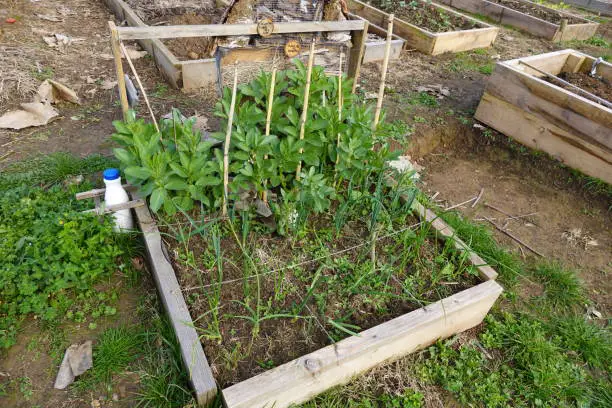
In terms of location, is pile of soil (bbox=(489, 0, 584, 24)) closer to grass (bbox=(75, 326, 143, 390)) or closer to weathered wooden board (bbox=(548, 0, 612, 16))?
weathered wooden board (bbox=(548, 0, 612, 16))

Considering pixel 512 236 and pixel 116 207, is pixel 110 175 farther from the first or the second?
pixel 512 236

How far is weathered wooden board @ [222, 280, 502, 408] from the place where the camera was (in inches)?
66.2

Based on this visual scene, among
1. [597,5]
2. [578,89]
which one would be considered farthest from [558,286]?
[597,5]

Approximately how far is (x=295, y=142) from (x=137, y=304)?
4.20ft

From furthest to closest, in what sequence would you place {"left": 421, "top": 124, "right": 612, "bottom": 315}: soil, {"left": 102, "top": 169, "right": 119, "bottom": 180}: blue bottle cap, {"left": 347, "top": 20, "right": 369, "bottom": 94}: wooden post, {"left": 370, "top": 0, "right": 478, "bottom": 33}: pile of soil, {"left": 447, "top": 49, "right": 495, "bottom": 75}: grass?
{"left": 370, "top": 0, "right": 478, "bottom": 33}: pile of soil
{"left": 447, "top": 49, "right": 495, "bottom": 75}: grass
{"left": 421, "top": 124, "right": 612, "bottom": 315}: soil
{"left": 347, "top": 20, "right": 369, "bottom": 94}: wooden post
{"left": 102, "top": 169, "right": 119, "bottom": 180}: blue bottle cap

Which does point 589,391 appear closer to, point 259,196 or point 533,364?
point 533,364

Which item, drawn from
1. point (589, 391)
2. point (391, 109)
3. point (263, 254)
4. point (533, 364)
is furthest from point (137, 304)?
point (391, 109)

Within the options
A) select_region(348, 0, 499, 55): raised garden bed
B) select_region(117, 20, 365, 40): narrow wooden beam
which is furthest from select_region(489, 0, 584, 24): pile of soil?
select_region(117, 20, 365, 40): narrow wooden beam

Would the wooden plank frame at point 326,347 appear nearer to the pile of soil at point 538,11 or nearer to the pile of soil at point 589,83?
the pile of soil at point 589,83

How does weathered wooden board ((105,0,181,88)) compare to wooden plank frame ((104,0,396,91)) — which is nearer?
wooden plank frame ((104,0,396,91))

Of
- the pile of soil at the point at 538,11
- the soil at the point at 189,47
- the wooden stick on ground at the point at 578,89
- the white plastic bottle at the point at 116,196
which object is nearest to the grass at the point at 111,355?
the white plastic bottle at the point at 116,196

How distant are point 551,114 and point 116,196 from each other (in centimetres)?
365

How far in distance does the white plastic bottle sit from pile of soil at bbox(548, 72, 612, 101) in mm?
4014

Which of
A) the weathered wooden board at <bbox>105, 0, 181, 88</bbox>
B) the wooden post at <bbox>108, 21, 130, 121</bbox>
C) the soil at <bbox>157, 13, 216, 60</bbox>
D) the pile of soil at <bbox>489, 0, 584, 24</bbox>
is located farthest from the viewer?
the pile of soil at <bbox>489, 0, 584, 24</bbox>
